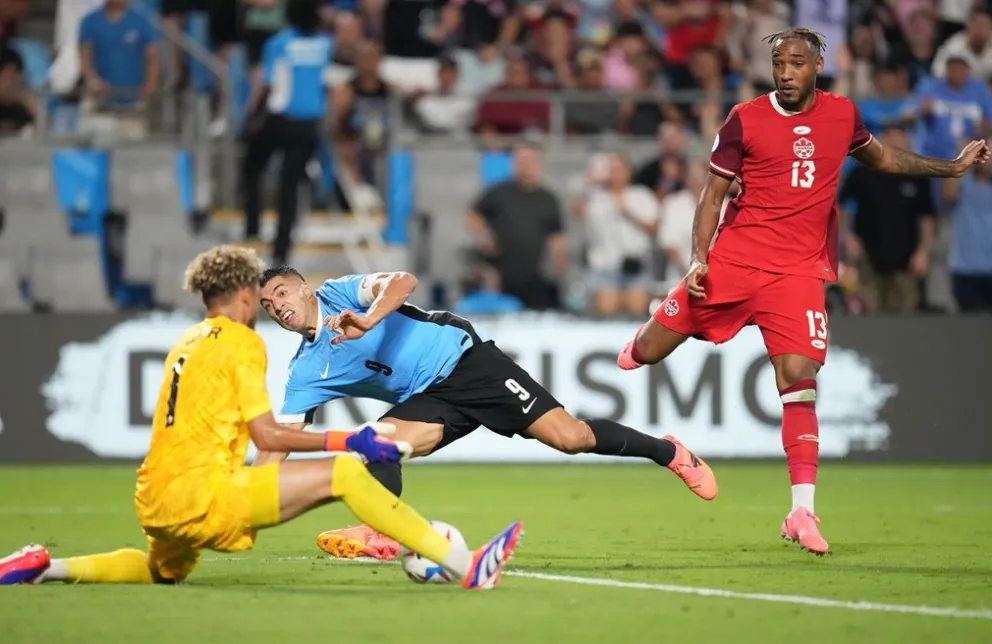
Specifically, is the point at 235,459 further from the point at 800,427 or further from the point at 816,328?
the point at 816,328

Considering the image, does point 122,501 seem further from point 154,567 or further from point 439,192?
point 439,192

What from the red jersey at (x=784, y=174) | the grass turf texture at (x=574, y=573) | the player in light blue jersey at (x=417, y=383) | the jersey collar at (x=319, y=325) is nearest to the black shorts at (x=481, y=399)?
the player in light blue jersey at (x=417, y=383)

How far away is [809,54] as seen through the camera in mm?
8914

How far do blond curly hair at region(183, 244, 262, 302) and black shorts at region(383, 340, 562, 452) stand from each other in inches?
77.0

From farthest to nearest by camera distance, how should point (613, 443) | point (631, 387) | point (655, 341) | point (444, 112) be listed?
point (444, 112)
point (631, 387)
point (655, 341)
point (613, 443)

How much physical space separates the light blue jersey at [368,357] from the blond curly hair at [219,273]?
164 cm

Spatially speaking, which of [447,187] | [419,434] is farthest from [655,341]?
[447,187]

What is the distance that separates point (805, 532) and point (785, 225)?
1673 mm

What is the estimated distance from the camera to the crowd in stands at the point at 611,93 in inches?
642

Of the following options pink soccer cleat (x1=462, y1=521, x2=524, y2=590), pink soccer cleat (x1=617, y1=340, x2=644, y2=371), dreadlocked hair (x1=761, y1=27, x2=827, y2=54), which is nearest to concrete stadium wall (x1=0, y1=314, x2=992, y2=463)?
pink soccer cleat (x1=617, y1=340, x2=644, y2=371)

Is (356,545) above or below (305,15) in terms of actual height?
below

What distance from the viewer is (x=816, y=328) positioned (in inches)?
361

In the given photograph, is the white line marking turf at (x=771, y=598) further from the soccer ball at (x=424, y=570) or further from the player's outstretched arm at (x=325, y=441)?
the player's outstretched arm at (x=325, y=441)

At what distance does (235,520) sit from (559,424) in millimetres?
2404
